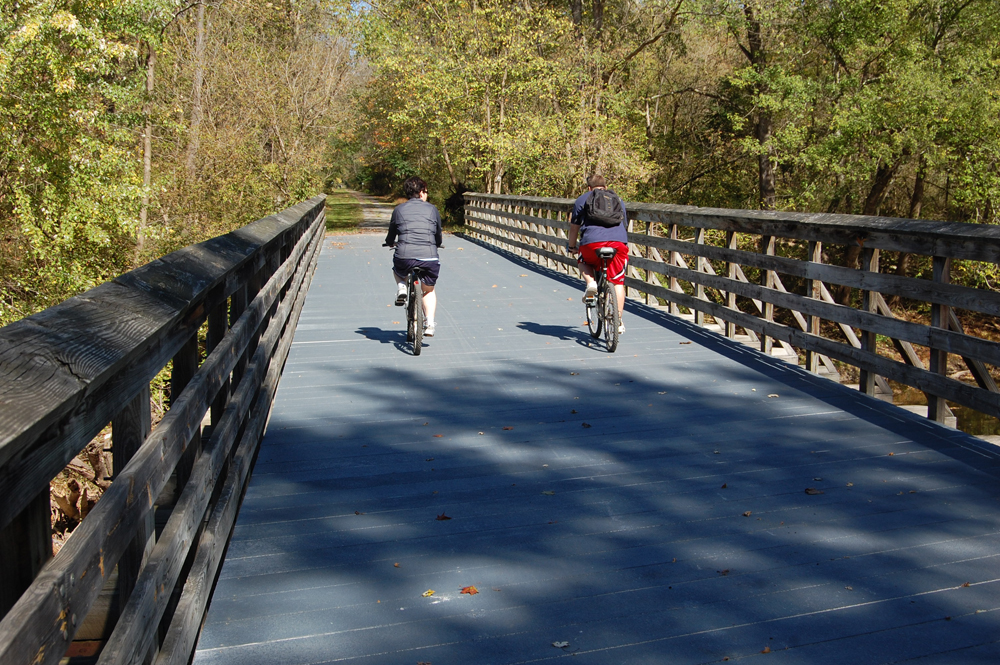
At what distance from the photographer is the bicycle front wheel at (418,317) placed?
8.30 m

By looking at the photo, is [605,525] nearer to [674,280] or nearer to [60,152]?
[674,280]

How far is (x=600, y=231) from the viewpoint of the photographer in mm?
8961

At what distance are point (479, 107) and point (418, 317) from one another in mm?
22309

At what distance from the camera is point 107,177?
17.9 meters

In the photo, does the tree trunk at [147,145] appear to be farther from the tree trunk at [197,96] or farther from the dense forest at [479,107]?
the tree trunk at [197,96]

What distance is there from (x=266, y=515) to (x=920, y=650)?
9.57 ft

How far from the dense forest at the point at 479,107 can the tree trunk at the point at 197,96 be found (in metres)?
0.10

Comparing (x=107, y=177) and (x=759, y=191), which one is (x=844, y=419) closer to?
(x=107, y=177)

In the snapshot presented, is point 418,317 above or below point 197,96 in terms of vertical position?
below

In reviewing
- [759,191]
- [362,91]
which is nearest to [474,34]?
[362,91]

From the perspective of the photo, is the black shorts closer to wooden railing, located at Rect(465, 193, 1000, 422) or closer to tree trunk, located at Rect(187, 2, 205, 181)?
wooden railing, located at Rect(465, 193, 1000, 422)

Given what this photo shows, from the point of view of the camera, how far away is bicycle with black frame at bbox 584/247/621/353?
8.48m

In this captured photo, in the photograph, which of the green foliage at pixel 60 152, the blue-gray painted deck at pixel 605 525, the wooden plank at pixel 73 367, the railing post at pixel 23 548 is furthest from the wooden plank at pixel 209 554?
the green foliage at pixel 60 152

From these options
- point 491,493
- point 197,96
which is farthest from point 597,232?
point 197,96
